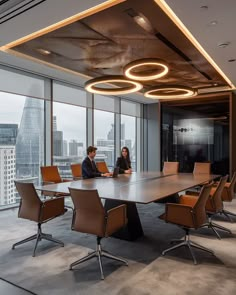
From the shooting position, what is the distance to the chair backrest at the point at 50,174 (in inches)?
212

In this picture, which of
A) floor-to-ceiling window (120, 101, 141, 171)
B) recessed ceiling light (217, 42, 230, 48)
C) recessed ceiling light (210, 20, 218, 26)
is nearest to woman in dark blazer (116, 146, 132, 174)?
floor-to-ceiling window (120, 101, 141, 171)

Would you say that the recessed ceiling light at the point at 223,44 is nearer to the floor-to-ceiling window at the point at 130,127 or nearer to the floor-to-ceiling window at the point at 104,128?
the floor-to-ceiling window at the point at 104,128

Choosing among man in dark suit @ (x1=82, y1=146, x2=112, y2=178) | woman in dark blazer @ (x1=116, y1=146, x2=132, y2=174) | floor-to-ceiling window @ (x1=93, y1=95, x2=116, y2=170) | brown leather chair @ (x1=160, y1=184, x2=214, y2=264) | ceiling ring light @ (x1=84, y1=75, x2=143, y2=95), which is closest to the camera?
brown leather chair @ (x1=160, y1=184, x2=214, y2=264)

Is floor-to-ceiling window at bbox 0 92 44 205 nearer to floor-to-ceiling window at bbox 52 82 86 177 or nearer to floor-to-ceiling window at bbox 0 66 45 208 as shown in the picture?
floor-to-ceiling window at bbox 0 66 45 208

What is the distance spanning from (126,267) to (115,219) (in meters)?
0.55

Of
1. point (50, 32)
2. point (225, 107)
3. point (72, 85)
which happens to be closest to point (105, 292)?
point (50, 32)

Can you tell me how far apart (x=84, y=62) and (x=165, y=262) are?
4.20m

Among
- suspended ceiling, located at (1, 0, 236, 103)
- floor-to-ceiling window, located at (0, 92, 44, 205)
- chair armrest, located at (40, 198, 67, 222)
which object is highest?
suspended ceiling, located at (1, 0, 236, 103)

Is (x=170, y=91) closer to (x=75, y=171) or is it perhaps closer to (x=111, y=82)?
(x=111, y=82)

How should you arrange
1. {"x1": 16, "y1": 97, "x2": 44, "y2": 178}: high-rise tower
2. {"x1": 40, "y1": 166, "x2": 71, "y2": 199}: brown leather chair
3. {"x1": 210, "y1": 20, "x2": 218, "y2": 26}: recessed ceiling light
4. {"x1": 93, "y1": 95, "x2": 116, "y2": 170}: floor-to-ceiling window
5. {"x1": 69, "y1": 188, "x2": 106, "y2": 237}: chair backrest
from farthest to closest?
{"x1": 93, "y1": 95, "x2": 116, "y2": 170}: floor-to-ceiling window
{"x1": 16, "y1": 97, "x2": 44, "y2": 178}: high-rise tower
{"x1": 40, "y1": 166, "x2": 71, "y2": 199}: brown leather chair
{"x1": 210, "y1": 20, "x2": 218, "y2": 26}: recessed ceiling light
{"x1": 69, "y1": 188, "x2": 106, "y2": 237}: chair backrest

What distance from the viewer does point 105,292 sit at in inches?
97.4

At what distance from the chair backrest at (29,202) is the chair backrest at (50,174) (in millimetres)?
1863

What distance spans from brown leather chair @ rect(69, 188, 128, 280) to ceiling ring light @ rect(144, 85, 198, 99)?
3.60 m

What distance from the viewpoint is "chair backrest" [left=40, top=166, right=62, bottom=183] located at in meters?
5.39
